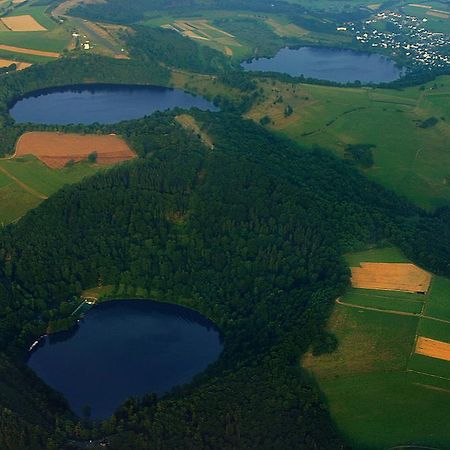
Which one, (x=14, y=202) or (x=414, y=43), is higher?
(x=414, y=43)

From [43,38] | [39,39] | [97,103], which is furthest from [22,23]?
[97,103]

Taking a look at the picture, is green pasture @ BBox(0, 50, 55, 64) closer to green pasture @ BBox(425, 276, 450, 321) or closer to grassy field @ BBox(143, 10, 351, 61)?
grassy field @ BBox(143, 10, 351, 61)

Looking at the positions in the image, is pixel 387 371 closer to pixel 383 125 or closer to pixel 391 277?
pixel 391 277

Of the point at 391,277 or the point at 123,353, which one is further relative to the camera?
the point at 391,277

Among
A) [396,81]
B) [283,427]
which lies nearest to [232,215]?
[283,427]

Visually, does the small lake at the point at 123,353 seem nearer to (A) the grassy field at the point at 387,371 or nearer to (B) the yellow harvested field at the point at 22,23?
(A) the grassy field at the point at 387,371
